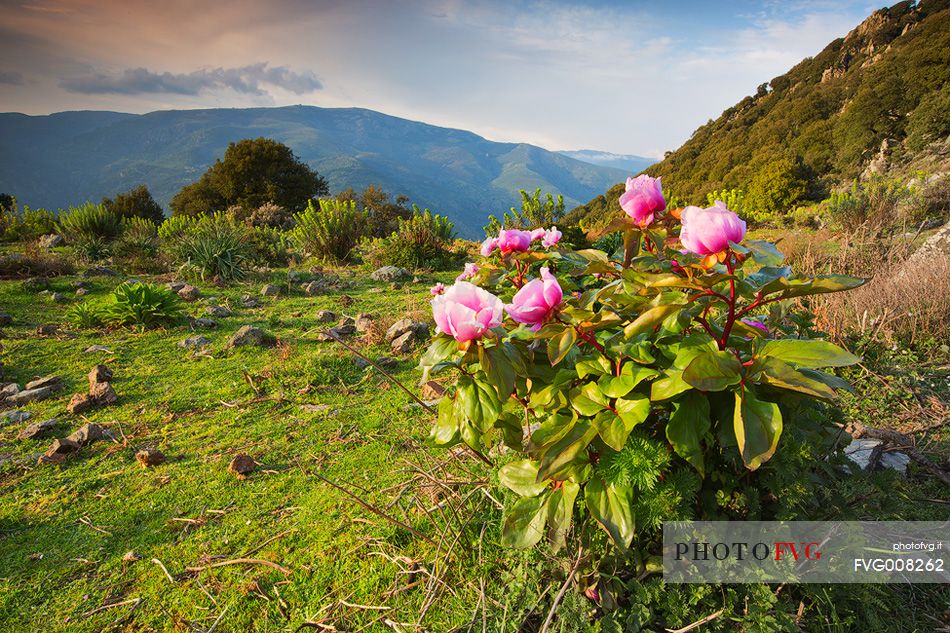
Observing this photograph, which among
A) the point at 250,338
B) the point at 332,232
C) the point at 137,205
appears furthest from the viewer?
the point at 137,205

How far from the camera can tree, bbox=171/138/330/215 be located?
98.5 ft

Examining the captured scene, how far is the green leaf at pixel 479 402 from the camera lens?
1149mm

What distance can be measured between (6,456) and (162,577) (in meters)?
1.84

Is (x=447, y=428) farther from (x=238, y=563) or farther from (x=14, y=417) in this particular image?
(x=14, y=417)

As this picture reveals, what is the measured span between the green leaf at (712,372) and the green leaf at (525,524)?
1.92 ft

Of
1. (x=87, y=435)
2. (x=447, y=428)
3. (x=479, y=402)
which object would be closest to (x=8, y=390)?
(x=87, y=435)

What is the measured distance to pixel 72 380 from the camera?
3824mm

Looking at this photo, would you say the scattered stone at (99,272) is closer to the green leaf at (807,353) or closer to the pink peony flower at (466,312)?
the pink peony flower at (466,312)

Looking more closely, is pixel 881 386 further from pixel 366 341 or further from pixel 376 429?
pixel 366 341

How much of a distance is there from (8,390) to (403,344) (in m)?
3.14

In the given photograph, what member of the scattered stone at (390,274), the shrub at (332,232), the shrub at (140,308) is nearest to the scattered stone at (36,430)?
the shrub at (140,308)

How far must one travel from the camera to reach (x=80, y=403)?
3.28 m

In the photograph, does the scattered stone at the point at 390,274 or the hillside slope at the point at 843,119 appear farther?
the hillside slope at the point at 843,119

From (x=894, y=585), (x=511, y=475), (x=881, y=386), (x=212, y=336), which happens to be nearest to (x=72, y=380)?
(x=212, y=336)
